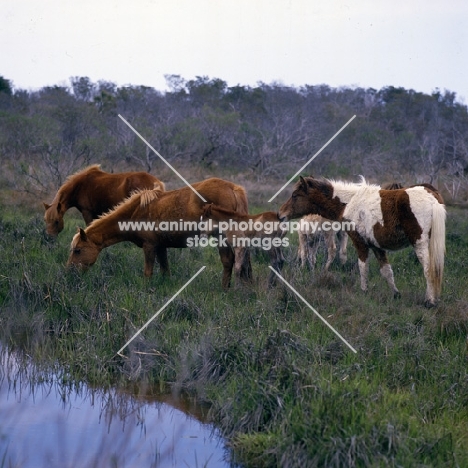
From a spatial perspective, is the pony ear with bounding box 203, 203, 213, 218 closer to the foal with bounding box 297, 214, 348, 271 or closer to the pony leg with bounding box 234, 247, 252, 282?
the pony leg with bounding box 234, 247, 252, 282

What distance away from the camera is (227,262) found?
31.6 ft

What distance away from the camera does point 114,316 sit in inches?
317

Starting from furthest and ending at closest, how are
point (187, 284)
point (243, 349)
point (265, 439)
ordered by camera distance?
point (187, 284)
point (243, 349)
point (265, 439)

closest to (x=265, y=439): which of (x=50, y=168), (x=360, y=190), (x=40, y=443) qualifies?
(x=40, y=443)

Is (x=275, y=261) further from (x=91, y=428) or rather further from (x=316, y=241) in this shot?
(x=91, y=428)

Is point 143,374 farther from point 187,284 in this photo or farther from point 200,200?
point 200,200

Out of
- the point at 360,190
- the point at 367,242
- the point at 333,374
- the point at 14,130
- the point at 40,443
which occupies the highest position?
the point at 14,130

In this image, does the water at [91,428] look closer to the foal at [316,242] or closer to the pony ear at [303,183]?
the pony ear at [303,183]

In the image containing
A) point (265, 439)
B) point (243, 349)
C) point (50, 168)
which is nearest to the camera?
point (265, 439)

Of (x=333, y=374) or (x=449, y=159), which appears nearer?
(x=333, y=374)

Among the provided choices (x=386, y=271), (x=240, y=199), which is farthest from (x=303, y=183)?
(x=386, y=271)

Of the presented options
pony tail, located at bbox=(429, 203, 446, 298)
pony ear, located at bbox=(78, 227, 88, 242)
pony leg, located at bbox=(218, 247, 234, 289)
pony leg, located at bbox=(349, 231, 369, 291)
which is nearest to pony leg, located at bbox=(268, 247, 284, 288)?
pony leg, located at bbox=(218, 247, 234, 289)

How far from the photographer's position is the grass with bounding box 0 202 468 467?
5188mm

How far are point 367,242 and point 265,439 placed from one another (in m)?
4.80
